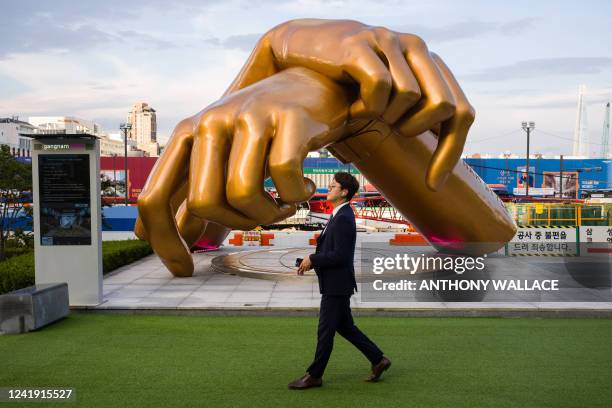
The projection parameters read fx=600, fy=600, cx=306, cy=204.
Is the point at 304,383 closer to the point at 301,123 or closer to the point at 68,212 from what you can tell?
the point at 301,123

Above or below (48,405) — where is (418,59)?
above

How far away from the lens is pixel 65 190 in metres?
8.55

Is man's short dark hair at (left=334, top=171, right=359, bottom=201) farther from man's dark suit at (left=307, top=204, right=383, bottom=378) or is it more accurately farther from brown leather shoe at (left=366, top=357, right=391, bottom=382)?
brown leather shoe at (left=366, top=357, right=391, bottom=382)

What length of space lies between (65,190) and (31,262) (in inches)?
113

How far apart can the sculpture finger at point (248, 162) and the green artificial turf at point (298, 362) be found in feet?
5.41

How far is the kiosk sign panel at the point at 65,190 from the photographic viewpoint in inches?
336

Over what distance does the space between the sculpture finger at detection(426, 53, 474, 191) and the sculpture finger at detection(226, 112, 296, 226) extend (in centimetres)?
263

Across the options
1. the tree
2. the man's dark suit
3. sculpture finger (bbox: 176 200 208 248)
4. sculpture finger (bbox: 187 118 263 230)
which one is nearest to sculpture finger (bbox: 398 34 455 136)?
sculpture finger (bbox: 187 118 263 230)

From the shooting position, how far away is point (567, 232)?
16453mm

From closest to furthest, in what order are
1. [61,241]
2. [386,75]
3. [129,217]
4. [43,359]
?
[43,359] → [386,75] → [61,241] → [129,217]

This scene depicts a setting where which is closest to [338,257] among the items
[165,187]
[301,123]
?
A: [301,123]

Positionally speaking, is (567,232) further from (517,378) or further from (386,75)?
(517,378)

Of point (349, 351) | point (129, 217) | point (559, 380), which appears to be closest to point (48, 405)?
point (349, 351)

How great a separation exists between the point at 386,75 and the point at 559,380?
4403 mm
